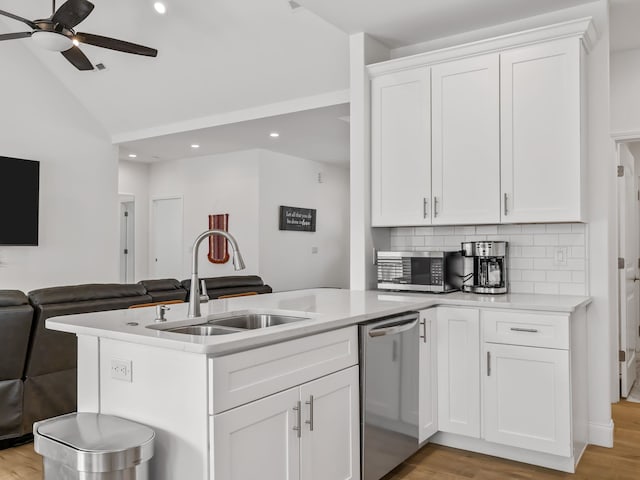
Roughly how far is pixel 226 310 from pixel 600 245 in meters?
2.37

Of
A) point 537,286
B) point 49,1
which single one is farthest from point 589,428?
point 49,1

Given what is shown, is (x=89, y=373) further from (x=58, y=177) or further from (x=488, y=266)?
(x=58, y=177)

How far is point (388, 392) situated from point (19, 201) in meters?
5.60

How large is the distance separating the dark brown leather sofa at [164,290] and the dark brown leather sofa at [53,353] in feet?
1.77

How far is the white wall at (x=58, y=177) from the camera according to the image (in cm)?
632

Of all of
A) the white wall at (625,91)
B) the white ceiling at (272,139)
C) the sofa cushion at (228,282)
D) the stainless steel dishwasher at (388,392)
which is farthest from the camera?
the white ceiling at (272,139)

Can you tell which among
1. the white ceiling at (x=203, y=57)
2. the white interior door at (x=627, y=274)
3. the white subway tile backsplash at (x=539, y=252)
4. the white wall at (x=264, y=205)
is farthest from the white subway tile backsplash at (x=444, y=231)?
the white wall at (x=264, y=205)

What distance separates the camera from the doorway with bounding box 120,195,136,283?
9.42 m

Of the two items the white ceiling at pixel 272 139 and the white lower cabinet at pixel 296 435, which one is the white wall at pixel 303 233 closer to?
the white ceiling at pixel 272 139

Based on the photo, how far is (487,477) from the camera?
2.78m

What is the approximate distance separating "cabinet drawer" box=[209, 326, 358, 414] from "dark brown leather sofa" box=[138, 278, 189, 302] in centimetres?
205

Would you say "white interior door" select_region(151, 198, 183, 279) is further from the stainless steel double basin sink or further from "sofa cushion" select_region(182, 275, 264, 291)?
the stainless steel double basin sink

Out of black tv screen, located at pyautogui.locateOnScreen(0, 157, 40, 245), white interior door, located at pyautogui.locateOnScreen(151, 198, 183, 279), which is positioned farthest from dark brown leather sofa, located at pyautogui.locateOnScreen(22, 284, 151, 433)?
white interior door, located at pyautogui.locateOnScreen(151, 198, 183, 279)

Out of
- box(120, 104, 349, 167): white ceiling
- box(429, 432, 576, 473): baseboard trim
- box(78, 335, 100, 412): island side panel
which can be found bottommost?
box(429, 432, 576, 473): baseboard trim
